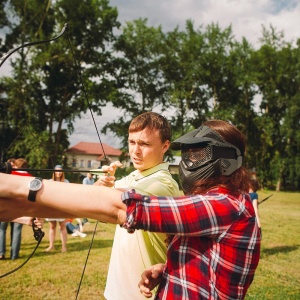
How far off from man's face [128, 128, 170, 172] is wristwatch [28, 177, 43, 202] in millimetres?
1180

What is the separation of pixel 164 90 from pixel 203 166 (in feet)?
105

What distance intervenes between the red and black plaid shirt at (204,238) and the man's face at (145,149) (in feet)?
3.20

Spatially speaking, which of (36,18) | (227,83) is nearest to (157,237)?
(36,18)

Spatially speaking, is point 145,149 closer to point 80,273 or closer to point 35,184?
point 35,184

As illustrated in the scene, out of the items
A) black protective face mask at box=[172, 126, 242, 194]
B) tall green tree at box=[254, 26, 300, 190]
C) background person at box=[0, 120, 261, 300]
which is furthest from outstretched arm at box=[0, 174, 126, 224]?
tall green tree at box=[254, 26, 300, 190]

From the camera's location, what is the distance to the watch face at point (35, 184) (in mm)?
921

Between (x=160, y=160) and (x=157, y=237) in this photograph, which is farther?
(x=160, y=160)

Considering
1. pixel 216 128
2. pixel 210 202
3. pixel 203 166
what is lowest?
pixel 210 202

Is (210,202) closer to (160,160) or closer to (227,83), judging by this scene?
(160,160)

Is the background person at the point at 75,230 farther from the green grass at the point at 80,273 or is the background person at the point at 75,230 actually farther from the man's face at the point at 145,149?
the man's face at the point at 145,149

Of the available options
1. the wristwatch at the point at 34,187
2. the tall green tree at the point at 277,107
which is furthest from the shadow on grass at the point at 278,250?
the tall green tree at the point at 277,107

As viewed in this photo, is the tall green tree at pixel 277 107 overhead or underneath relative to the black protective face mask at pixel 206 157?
overhead

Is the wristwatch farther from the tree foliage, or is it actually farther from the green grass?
the tree foliage

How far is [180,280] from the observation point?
1127mm
